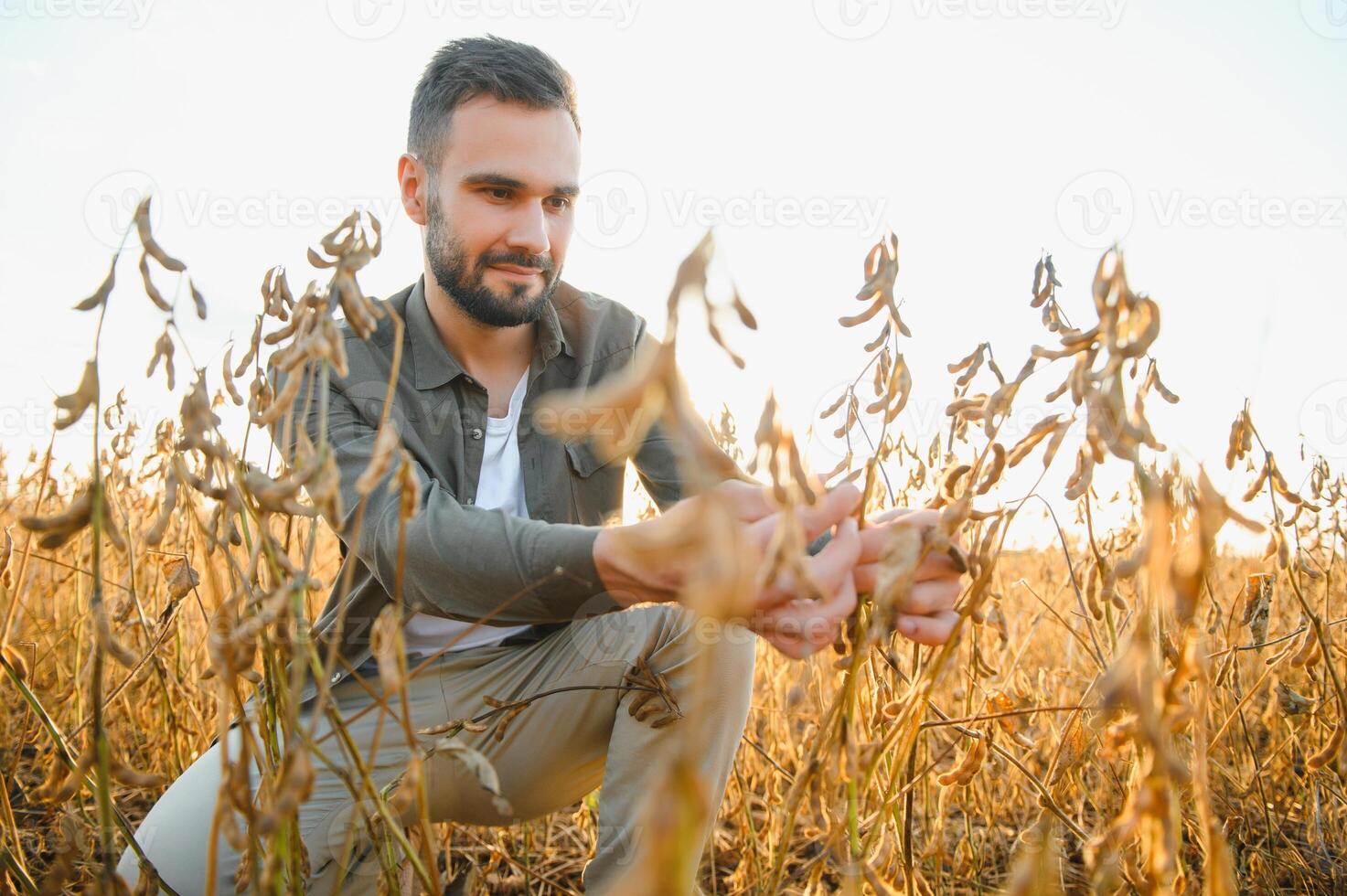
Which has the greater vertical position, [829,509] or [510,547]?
[829,509]

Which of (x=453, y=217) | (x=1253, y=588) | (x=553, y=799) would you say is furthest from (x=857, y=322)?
(x=453, y=217)

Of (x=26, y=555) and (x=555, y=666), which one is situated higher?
(x=26, y=555)

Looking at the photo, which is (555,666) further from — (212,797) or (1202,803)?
(1202,803)

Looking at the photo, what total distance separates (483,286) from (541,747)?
0.96 meters

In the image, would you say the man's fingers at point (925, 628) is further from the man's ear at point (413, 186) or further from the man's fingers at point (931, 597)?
the man's ear at point (413, 186)

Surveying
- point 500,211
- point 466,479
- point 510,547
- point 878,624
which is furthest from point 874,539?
point 500,211

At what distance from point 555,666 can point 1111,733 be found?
1.15 m

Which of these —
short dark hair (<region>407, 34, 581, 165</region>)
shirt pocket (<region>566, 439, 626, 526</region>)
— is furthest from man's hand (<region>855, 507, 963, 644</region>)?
short dark hair (<region>407, 34, 581, 165</region>)

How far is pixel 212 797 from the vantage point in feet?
4.63

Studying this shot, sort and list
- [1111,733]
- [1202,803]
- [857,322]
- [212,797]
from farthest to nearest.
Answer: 1. [212,797]
2. [857,322]
3. [1111,733]
4. [1202,803]

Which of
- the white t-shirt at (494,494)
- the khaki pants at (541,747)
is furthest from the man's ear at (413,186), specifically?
the khaki pants at (541,747)

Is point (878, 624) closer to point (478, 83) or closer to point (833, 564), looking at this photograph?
point (833, 564)

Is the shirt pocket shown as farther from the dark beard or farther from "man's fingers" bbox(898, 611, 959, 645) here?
"man's fingers" bbox(898, 611, 959, 645)

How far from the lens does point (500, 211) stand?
2053 mm
